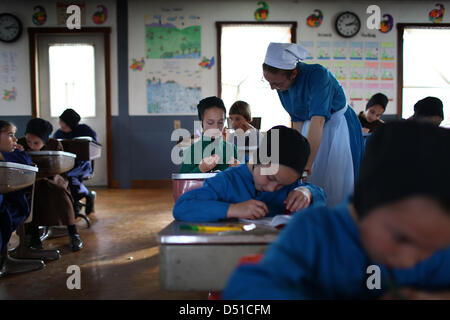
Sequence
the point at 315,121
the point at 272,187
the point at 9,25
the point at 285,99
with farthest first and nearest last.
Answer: the point at 9,25 < the point at 285,99 < the point at 315,121 < the point at 272,187

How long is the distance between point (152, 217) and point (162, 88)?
269cm

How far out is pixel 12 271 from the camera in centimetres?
202

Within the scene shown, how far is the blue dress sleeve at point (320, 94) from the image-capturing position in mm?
1726

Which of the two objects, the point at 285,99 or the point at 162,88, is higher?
the point at 162,88

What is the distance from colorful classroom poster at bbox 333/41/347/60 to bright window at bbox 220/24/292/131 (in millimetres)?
722

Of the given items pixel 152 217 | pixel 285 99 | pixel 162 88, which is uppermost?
pixel 162 88

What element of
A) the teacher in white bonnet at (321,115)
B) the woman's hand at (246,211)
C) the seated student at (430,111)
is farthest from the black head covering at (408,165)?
the seated student at (430,111)

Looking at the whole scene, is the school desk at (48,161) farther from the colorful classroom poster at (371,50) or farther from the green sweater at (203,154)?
the colorful classroom poster at (371,50)

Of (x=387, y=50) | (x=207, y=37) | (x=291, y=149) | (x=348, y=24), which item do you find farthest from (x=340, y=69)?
(x=291, y=149)

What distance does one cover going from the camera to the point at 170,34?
18.4 ft

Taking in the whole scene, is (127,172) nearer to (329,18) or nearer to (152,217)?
(152,217)

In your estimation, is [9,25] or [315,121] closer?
[315,121]

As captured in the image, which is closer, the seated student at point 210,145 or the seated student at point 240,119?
the seated student at point 210,145
